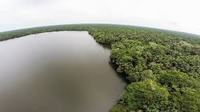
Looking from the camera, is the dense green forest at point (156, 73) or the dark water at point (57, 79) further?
the dense green forest at point (156, 73)

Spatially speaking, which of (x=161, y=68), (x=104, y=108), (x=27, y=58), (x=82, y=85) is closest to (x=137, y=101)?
(x=104, y=108)

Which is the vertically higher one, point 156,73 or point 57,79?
point 57,79

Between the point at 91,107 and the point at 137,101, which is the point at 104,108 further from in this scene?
the point at 137,101

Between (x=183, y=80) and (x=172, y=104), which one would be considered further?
(x=183, y=80)

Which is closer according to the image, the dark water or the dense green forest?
the dark water
